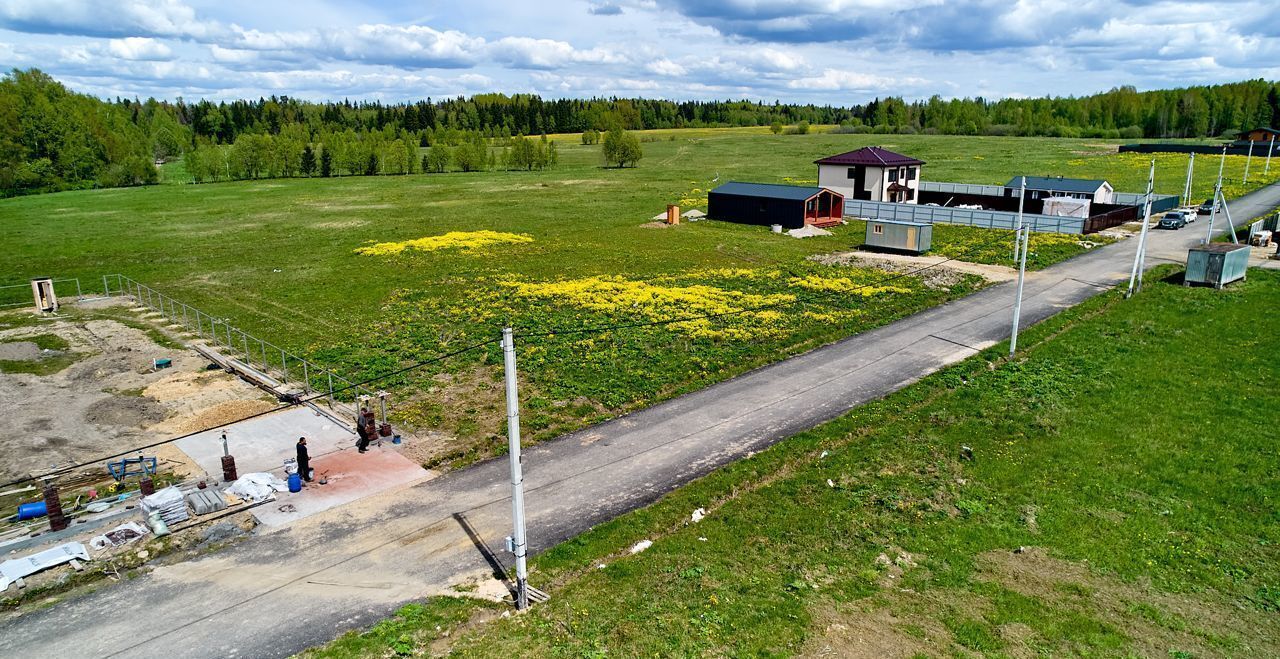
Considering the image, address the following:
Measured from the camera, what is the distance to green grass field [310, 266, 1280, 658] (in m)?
14.3

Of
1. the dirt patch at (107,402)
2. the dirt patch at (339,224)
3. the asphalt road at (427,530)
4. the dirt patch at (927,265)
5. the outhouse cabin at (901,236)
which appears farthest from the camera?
the dirt patch at (339,224)

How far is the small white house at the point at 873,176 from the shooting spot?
234 feet

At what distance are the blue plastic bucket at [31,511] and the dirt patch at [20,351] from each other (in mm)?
18416

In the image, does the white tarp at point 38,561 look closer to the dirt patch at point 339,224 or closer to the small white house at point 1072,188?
the dirt patch at point 339,224

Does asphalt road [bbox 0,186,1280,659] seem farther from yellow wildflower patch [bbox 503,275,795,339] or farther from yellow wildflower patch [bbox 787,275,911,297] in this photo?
yellow wildflower patch [bbox 787,275,911,297]

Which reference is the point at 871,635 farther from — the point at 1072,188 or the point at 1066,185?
the point at 1066,185

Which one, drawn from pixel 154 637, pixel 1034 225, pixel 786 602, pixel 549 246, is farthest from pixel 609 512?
pixel 1034 225

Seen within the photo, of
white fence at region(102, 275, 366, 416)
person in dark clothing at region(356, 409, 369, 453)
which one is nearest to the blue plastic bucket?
person in dark clothing at region(356, 409, 369, 453)

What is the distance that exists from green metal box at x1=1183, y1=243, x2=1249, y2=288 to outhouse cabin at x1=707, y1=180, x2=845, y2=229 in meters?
28.3

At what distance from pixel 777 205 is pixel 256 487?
5135 cm

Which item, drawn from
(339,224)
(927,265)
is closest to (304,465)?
(927,265)

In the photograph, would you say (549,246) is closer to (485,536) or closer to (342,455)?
(342,455)

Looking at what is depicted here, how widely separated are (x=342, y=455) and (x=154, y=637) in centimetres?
878

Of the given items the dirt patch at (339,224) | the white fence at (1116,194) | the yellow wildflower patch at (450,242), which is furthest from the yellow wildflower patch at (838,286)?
the dirt patch at (339,224)
